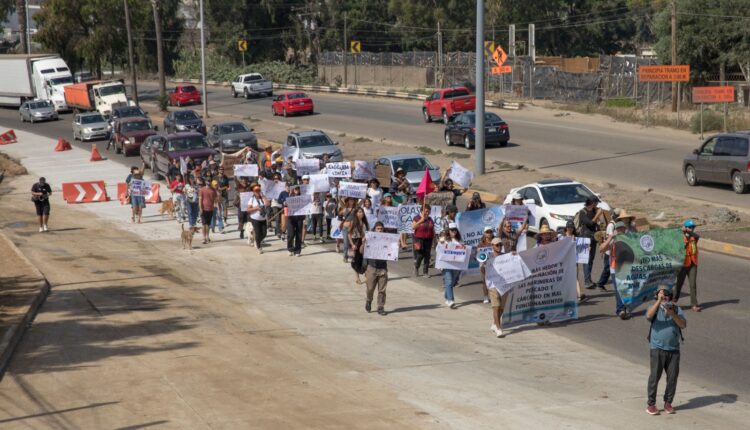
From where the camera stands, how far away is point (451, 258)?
1792 cm

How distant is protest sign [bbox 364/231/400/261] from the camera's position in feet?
57.7

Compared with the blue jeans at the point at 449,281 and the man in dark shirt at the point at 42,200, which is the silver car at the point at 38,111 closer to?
the man in dark shirt at the point at 42,200

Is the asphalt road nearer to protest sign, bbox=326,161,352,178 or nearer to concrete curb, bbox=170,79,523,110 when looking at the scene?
concrete curb, bbox=170,79,523,110

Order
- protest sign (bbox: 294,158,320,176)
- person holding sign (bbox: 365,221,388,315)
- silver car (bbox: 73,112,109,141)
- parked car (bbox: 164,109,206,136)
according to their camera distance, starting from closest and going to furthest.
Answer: person holding sign (bbox: 365,221,388,315)
protest sign (bbox: 294,158,320,176)
parked car (bbox: 164,109,206,136)
silver car (bbox: 73,112,109,141)

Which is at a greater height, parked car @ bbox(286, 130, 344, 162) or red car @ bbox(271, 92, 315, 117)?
red car @ bbox(271, 92, 315, 117)

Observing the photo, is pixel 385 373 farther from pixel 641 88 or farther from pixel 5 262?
pixel 641 88

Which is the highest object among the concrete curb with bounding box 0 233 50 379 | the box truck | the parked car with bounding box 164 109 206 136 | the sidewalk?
the box truck

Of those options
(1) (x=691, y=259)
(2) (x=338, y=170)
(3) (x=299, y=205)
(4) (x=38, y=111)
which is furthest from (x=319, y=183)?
(4) (x=38, y=111)

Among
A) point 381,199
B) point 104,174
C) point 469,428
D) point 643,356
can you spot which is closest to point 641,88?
point 104,174

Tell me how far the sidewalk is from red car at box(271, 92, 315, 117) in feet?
Answer: 123

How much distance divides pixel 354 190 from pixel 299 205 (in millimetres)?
1382

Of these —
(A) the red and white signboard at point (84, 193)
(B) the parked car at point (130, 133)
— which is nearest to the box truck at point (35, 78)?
(B) the parked car at point (130, 133)

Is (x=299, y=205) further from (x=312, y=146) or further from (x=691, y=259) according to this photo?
(x=312, y=146)

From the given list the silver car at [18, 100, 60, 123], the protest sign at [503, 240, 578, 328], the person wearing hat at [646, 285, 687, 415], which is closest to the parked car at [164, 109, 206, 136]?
the silver car at [18, 100, 60, 123]
